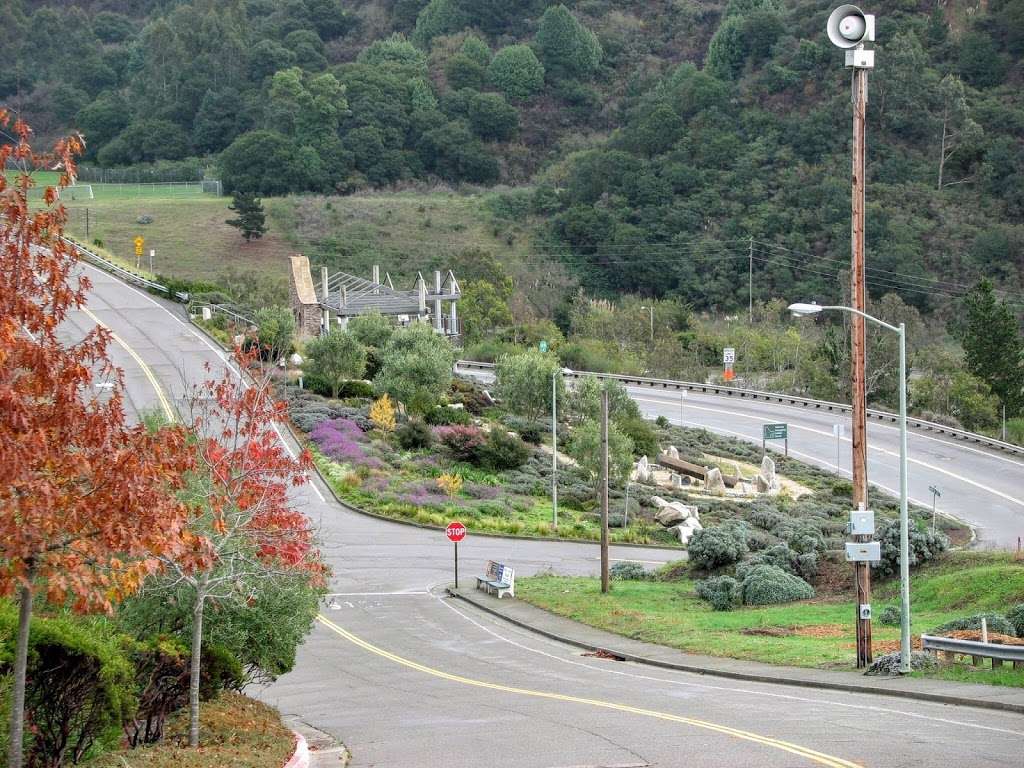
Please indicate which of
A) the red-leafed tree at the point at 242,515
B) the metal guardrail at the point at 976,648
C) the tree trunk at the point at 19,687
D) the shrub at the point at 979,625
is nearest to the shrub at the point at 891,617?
the shrub at the point at 979,625

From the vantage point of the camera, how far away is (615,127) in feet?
546

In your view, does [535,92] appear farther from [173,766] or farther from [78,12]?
[173,766]

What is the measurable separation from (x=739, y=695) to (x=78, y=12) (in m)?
185

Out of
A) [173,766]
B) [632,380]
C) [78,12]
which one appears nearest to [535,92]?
[78,12]

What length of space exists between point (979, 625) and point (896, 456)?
44084mm

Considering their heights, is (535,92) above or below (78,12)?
below

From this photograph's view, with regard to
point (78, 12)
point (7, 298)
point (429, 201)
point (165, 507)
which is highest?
point (78, 12)

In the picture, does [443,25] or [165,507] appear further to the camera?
[443,25]

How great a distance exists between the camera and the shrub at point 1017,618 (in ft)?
74.5

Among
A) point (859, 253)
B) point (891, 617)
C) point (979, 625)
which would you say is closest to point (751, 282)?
point (891, 617)

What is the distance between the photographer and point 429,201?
465 feet

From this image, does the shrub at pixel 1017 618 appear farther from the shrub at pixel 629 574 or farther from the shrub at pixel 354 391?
the shrub at pixel 354 391

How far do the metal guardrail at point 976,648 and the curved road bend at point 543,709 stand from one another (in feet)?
6.96

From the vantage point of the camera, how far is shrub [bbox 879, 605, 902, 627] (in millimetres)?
26688
